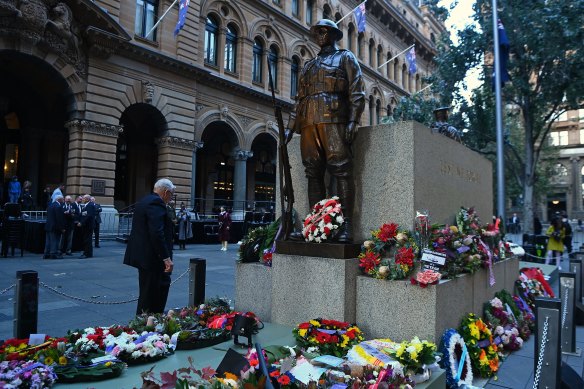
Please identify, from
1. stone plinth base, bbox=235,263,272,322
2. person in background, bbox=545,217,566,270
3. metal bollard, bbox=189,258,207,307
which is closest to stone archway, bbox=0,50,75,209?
metal bollard, bbox=189,258,207,307

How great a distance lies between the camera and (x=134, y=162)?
84.4 ft

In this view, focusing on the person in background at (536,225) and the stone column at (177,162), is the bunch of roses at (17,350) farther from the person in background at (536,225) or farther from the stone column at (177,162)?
the person in background at (536,225)

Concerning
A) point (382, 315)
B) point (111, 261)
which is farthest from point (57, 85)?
point (382, 315)

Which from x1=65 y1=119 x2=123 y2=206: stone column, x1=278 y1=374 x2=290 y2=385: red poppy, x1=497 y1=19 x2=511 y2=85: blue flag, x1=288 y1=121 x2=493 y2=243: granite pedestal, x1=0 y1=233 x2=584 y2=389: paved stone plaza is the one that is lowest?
x1=0 y1=233 x2=584 y2=389: paved stone plaza

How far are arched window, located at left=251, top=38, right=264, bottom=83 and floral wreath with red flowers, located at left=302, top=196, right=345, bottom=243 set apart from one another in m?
24.8

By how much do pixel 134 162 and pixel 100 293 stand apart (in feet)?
63.3

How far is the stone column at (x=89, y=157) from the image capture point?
62.2 feet

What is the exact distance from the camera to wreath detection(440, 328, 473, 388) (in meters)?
3.92

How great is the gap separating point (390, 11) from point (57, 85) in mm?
32612

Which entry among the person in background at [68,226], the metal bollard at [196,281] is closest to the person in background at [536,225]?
the metal bollard at [196,281]

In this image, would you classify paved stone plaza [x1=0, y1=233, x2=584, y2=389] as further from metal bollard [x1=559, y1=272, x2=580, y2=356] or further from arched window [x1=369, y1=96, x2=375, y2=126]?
arched window [x1=369, y1=96, x2=375, y2=126]

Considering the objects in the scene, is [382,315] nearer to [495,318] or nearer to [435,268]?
[435,268]

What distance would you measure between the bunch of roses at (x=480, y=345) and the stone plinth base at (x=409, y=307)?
4.7 inches

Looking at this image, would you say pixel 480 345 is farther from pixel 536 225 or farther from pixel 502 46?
pixel 536 225
